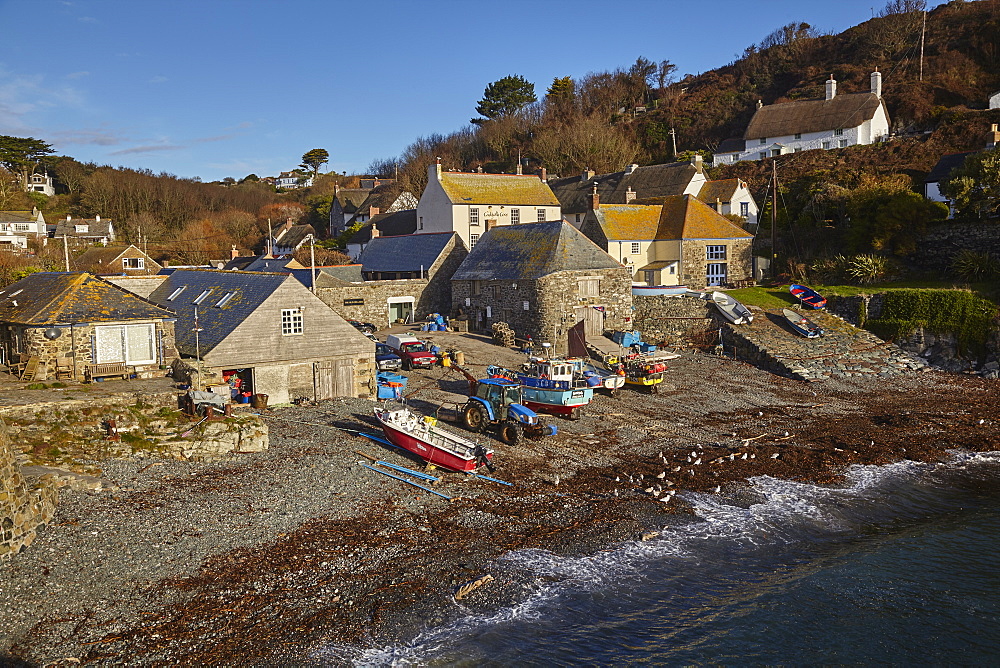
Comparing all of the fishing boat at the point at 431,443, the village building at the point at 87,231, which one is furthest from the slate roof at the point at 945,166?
the village building at the point at 87,231

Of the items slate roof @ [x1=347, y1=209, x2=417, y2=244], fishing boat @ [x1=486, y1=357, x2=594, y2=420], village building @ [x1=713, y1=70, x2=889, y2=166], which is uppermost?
village building @ [x1=713, y1=70, x2=889, y2=166]

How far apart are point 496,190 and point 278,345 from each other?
2853 cm

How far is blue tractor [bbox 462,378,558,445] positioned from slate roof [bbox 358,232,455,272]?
21285 mm

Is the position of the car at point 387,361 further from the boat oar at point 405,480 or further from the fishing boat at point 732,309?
the fishing boat at point 732,309

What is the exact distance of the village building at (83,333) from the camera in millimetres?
24125

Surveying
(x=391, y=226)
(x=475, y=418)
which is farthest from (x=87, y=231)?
(x=475, y=418)

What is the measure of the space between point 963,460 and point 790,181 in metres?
39.2

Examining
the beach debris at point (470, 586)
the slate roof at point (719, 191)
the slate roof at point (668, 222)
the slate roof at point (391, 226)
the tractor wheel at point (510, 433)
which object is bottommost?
the beach debris at point (470, 586)

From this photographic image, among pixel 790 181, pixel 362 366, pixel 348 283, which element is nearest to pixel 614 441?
pixel 362 366

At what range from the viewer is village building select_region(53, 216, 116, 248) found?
74.9m

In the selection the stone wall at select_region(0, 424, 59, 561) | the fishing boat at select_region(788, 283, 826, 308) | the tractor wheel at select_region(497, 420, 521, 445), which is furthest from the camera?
the fishing boat at select_region(788, 283, 826, 308)

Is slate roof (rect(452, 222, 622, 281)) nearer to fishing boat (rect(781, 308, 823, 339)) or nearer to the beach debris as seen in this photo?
fishing boat (rect(781, 308, 823, 339))

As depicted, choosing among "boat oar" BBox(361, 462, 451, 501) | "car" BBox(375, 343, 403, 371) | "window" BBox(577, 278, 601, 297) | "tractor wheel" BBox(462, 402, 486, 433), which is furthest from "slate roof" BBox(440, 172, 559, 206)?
"boat oar" BBox(361, 462, 451, 501)

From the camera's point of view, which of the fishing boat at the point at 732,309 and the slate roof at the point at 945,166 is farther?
the slate roof at the point at 945,166
